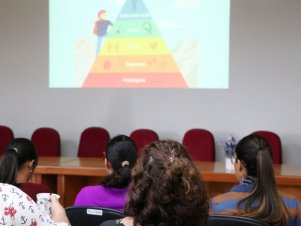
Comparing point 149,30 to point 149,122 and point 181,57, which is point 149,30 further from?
point 149,122

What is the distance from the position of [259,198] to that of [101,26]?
377 cm

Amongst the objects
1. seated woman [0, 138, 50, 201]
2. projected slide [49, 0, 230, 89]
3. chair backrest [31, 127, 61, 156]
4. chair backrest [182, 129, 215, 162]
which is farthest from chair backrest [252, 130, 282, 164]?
seated woman [0, 138, 50, 201]

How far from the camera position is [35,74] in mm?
5707

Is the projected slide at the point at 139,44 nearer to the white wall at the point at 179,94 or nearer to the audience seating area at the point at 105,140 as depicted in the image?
the white wall at the point at 179,94

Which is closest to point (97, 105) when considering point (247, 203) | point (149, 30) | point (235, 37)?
point (149, 30)

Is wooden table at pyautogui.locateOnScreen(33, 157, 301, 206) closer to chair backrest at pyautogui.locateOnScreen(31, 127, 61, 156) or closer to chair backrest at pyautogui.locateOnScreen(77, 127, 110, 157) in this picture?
chair backrest at pyautogui.locateOnScreen(77, 127, 110, 157)

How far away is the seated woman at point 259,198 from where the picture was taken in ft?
6.23

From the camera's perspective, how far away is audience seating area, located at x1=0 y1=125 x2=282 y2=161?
4785 millimetres

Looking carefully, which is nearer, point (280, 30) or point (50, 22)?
→ point (280, 30)

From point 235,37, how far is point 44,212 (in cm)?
380

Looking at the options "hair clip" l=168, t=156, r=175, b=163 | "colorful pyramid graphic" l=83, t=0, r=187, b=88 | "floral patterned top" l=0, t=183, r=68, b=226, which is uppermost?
"colorful pyramid graphic" l=83, t=0, r=187, b=88

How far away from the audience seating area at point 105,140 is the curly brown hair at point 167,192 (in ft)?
11.5

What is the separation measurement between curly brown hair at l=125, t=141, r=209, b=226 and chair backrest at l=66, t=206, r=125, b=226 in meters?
0.68

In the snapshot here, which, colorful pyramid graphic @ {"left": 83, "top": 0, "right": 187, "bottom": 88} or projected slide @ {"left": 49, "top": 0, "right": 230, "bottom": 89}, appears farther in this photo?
colorful pyramid graphic @ {"left": 83, "top": 0, "right": 187, "bottom": 88}
